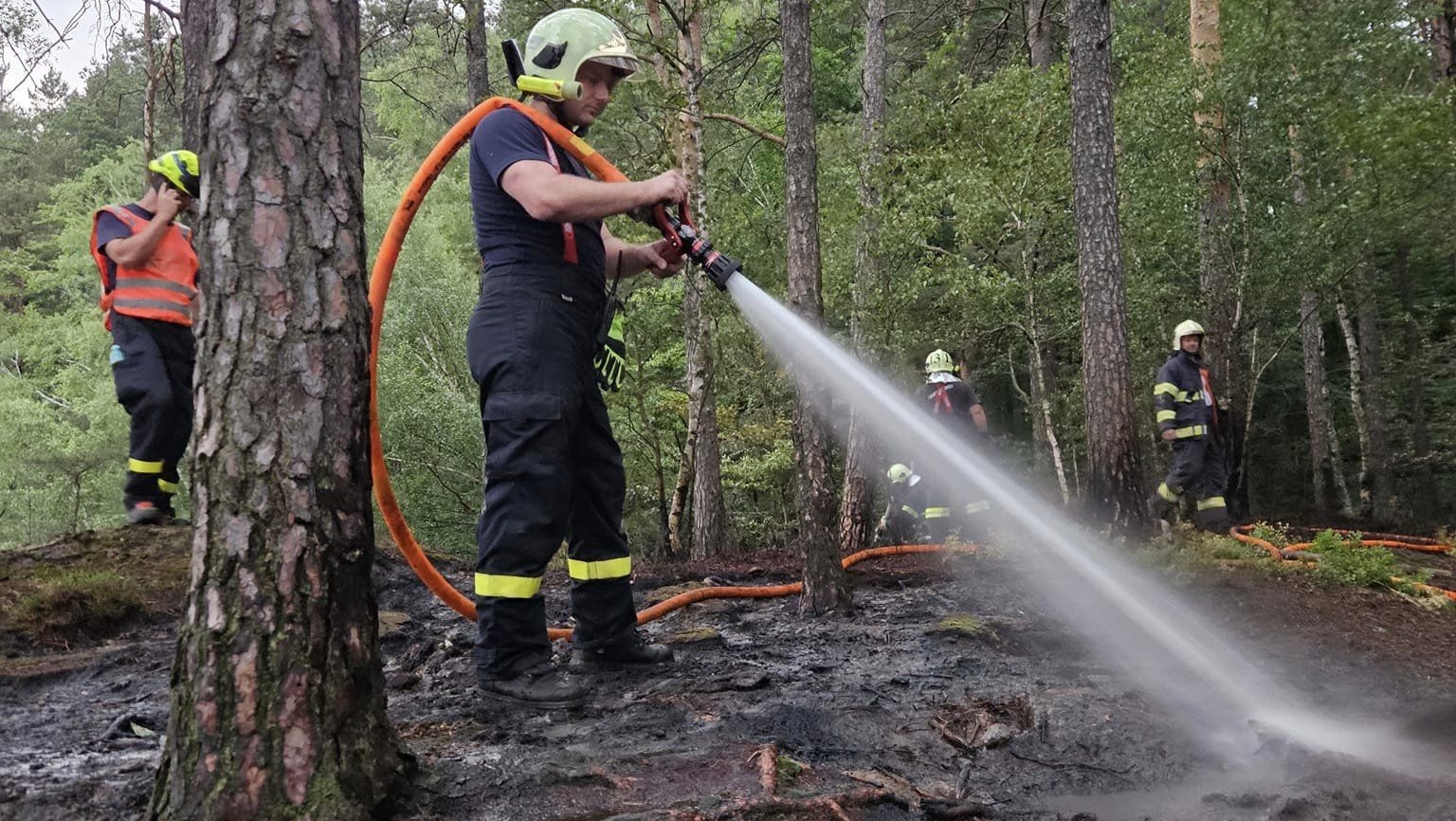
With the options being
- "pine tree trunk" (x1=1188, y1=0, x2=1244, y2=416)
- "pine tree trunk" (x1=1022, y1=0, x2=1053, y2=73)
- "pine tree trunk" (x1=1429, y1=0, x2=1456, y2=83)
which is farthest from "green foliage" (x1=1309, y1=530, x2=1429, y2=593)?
"pine tree trunk" (x1=1022, y1=0, x2=1053, y2=73)

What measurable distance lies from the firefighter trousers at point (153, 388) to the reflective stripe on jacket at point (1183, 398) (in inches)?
324

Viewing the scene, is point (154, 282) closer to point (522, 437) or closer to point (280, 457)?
point (522, 437)

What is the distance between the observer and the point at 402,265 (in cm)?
1722

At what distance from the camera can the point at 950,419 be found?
9531mm

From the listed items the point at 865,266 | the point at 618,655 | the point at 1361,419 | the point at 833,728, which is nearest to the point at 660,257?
the point at 618,655

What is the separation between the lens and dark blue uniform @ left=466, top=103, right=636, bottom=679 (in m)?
3.02

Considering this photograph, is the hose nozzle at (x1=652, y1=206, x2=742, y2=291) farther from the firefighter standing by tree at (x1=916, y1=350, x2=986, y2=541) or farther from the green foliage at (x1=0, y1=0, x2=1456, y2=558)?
the firefighter standing by tree at (x1=916, y1=350, x2=986, y2=541)

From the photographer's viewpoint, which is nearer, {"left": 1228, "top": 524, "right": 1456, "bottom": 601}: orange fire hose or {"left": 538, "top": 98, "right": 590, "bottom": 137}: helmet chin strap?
{"left": 538, "top": 98, "right": 590, "bottom": 137}: helmet chin strap

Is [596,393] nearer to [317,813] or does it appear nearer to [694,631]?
[694,631]

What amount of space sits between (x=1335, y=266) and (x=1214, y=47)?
3617mm

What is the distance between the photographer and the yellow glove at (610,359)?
3429mm

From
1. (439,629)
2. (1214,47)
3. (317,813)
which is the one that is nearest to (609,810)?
(317,813)

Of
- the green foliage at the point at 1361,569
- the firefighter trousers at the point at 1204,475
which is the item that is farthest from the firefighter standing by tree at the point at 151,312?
the firefighter trousers at the point at 1204,475

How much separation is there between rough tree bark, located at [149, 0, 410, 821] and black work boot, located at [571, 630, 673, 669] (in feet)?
4.74
